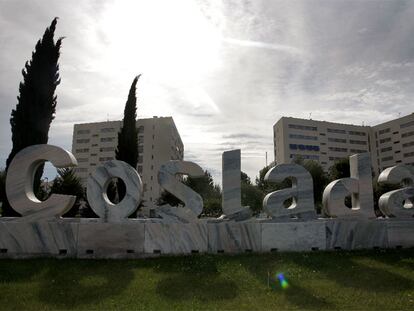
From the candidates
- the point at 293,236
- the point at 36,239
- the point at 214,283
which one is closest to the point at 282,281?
the point at 214,283

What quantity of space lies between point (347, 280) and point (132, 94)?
21.7 m

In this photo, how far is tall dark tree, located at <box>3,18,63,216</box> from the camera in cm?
1923

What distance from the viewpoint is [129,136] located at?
25.5 m

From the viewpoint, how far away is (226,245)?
40.8ft

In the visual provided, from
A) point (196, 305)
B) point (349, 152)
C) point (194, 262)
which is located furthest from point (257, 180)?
point (196, 305)

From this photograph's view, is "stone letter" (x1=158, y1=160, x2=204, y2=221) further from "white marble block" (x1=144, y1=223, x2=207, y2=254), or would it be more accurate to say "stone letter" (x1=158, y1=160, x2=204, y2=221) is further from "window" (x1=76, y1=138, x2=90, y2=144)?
"window" (x1=76, y1=138, x2=90, y2=144)

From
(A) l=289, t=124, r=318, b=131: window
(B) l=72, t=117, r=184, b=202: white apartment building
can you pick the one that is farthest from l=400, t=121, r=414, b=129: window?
(B) l=72, t=117, r=184, b=202: white apartment building

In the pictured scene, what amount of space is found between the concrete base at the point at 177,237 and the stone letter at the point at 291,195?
19.5 inches

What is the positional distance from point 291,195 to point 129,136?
15071 mm

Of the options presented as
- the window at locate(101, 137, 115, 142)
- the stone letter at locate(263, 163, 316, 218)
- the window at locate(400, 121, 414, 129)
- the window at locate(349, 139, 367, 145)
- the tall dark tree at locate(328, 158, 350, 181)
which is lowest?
the stone letter at locate(263, 163, 316, 218)

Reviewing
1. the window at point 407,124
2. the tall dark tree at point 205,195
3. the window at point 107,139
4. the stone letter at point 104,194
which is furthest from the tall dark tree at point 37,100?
the window at point 407,124

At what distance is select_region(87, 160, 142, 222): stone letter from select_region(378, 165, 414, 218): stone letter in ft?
32.8

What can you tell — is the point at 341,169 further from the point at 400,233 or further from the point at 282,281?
the point at 282,281

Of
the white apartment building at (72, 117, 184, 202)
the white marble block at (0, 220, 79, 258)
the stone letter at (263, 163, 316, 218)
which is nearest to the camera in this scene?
the white marble block at (0, 220, 79, 258)
